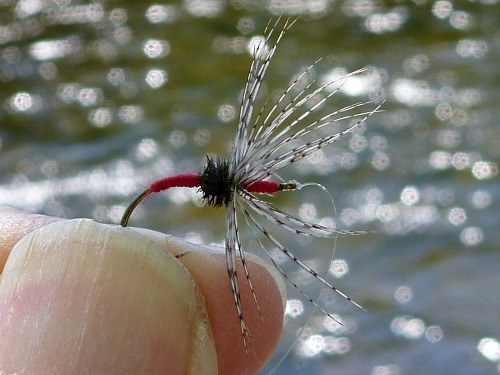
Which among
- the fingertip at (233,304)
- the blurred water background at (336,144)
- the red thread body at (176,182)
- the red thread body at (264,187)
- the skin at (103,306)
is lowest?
the blurred water background at (336,144)

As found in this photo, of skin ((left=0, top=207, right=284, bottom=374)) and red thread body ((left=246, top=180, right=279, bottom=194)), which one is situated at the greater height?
red thread body ((left=246, top=180, right=279, bottom=194))

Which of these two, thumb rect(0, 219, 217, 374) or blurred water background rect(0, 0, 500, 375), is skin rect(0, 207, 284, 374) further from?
blurred water background rect(0, 0, 500, 375)

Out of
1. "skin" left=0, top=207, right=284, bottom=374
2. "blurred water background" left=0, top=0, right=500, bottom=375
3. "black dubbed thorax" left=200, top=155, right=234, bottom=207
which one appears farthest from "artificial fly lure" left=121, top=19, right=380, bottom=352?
"blurred water background" left=0, top=0, right=500, bottom=375

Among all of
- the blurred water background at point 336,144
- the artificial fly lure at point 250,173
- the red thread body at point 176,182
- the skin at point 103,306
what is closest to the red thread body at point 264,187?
the artificial fly lure at point 250,173

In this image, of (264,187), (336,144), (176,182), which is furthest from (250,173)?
(336,144)

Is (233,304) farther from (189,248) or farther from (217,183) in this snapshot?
(217,183)

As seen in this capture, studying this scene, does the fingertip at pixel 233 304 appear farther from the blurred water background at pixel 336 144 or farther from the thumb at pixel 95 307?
the blurred water background at pixel 336 144

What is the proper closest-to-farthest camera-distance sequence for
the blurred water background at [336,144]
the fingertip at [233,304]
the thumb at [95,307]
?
1. the thumb at [95,307]
2. the fingertip at [233,304]
3. the blurred water background at [336,144]
